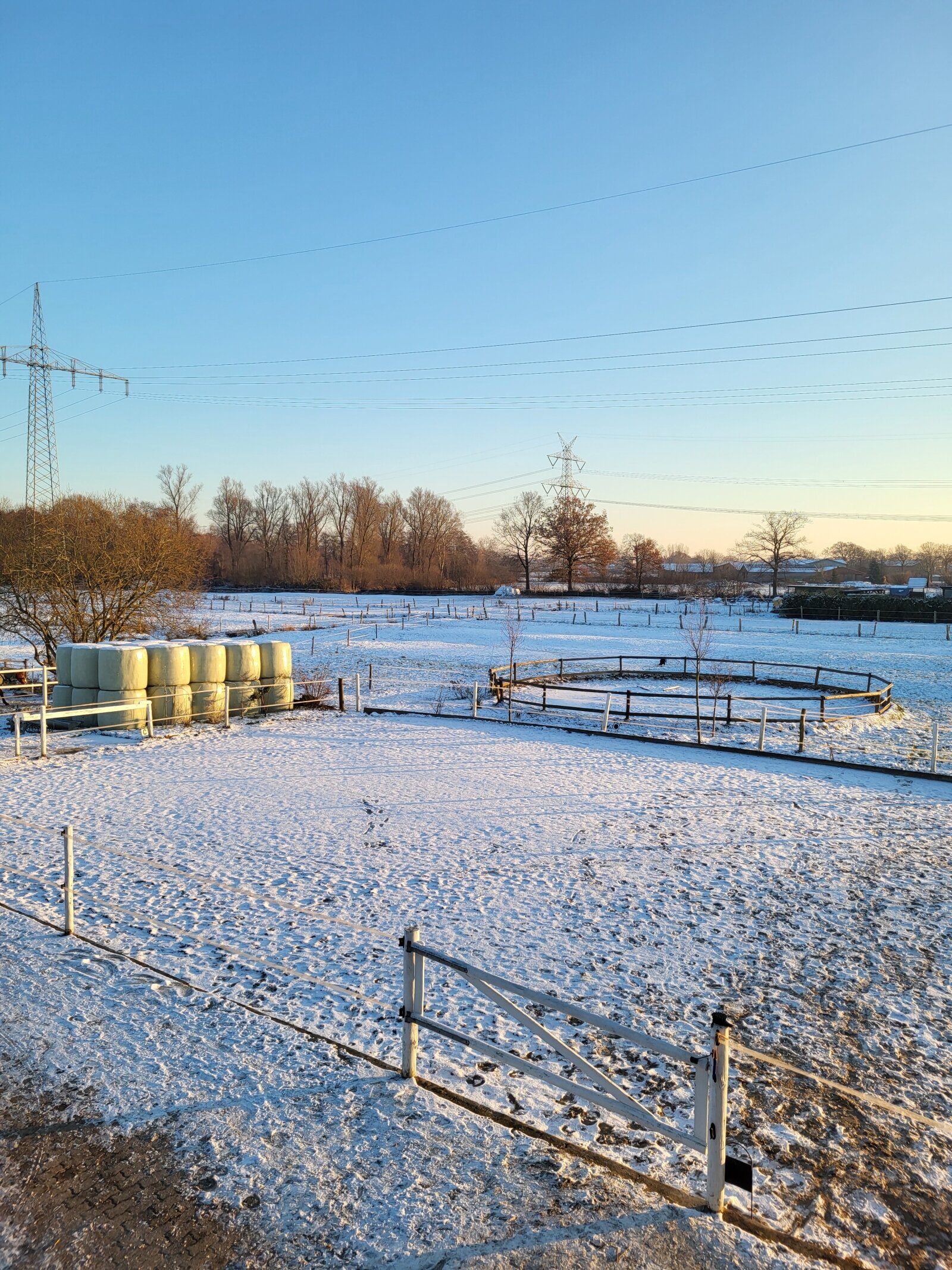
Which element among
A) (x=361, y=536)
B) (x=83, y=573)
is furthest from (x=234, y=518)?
(x=83, y=573)

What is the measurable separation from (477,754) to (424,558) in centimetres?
9349

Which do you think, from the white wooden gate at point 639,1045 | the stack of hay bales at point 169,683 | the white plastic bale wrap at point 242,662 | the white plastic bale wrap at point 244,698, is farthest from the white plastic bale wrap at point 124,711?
the white wooden gate at point 639,1045

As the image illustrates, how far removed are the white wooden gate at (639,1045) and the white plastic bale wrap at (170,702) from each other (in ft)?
48.6

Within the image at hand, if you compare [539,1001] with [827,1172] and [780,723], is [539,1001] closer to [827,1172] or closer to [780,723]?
[827,1172]

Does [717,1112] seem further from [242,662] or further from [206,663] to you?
[242,662]

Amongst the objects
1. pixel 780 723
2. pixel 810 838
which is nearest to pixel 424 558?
pixel 780 723

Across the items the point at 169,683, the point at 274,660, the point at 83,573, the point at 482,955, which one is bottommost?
the point at 482,955

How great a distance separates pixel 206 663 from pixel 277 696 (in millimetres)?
2439

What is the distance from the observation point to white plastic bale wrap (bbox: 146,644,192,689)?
1786cm

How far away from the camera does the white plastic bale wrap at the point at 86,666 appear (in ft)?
57.1

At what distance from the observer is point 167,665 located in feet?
58.7

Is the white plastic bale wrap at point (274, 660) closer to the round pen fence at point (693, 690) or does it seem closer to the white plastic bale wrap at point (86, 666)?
the white plastic bale wrap at point (86, 666)

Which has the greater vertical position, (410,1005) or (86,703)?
(86,703)

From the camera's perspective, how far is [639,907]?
8.27 meters
